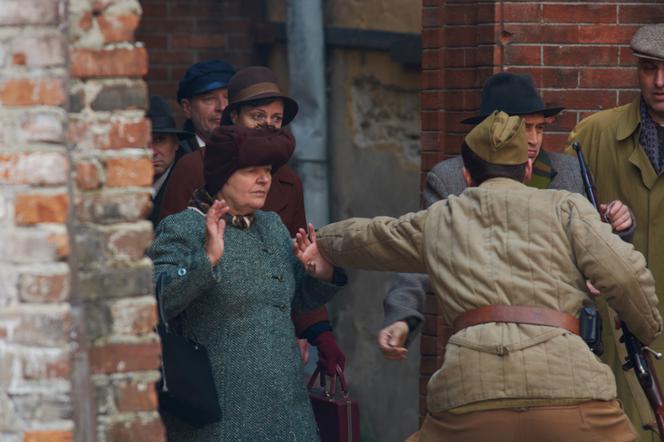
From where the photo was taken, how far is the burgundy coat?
6242 mm

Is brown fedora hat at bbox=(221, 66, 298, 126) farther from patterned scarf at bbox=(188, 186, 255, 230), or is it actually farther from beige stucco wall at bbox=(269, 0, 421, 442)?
beige stucco wall at bbox=(269, 0, 421, 442)

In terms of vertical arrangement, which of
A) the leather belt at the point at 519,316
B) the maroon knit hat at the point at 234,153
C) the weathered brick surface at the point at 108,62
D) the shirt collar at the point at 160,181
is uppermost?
the weathered brick surface at the point at 108,62

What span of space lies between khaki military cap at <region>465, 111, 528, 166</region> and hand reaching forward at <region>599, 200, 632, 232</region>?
86cm

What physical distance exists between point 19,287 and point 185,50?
6.32m

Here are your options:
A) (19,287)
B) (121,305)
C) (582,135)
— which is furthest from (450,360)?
(582,135)

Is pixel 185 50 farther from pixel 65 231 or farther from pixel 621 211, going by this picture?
pixel 65 231

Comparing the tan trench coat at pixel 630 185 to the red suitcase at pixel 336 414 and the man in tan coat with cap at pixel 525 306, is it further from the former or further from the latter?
the man in tan coat with cap at pixel 525 306

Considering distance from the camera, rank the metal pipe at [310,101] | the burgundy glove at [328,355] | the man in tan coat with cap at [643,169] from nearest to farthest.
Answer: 1. the burgundy glove at [328,355]
2. the man in tan coat with cap at [643,169]
3. the metal pipe at [310,101]

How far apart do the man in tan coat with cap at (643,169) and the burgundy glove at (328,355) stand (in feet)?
3.87

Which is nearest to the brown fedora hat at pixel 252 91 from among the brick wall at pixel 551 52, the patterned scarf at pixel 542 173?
the brick wall at pixel 551 52

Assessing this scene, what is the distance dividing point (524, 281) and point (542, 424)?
393 millimetres

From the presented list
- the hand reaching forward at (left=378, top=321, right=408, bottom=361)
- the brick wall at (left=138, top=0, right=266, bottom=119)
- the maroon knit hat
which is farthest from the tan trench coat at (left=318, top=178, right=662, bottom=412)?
the brick wall at (left=138, top=0, right=266, bottom=119)

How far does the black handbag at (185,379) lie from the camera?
4930 mm

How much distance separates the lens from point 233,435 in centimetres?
510
